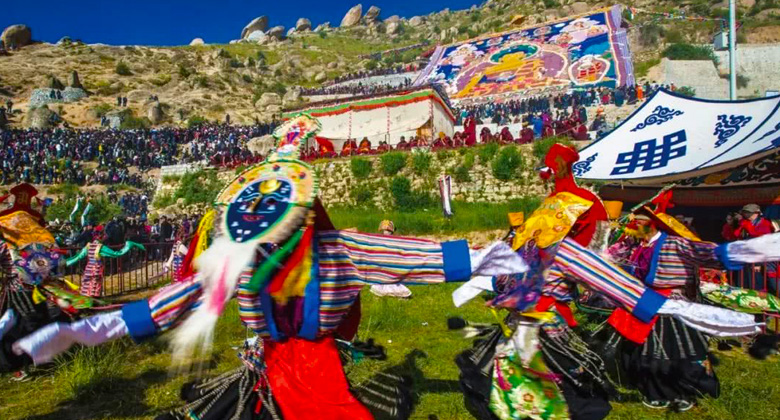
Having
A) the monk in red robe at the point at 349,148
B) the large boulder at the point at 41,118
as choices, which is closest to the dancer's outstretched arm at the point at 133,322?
the monk in red robe at the point at 349,148

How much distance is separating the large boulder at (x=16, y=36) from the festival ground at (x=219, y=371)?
7970 cm

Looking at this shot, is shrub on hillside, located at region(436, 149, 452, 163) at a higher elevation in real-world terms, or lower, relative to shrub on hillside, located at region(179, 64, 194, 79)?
lower

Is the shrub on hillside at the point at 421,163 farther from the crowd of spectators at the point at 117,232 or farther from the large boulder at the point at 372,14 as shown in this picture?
the large boulder at the point at 372,14

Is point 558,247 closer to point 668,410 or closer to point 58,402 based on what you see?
point 668,410

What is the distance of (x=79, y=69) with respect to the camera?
57750 millimetres

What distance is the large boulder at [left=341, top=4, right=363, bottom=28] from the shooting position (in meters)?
114

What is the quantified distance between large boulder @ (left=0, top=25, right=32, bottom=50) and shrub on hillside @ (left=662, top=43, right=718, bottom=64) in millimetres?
79081

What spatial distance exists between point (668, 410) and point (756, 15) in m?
61.4

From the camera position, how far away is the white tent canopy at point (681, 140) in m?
7.50

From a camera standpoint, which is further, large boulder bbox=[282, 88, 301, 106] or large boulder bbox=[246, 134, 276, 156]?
large boulder bbox=[282, 88, 301, 106]

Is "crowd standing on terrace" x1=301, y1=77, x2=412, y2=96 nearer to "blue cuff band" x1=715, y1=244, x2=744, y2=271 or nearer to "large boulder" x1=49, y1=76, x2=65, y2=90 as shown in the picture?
"large boulder" x1=49, y1=76, x2=65, y2=90

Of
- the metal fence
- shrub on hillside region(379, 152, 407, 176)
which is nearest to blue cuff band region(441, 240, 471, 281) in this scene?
the metal fence

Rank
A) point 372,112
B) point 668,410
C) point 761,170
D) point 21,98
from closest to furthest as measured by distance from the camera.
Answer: point 668,410, point 761,170, point 372,112, point 21,98

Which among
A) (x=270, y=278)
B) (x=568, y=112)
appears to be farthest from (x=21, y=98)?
(x=270, y=278)
